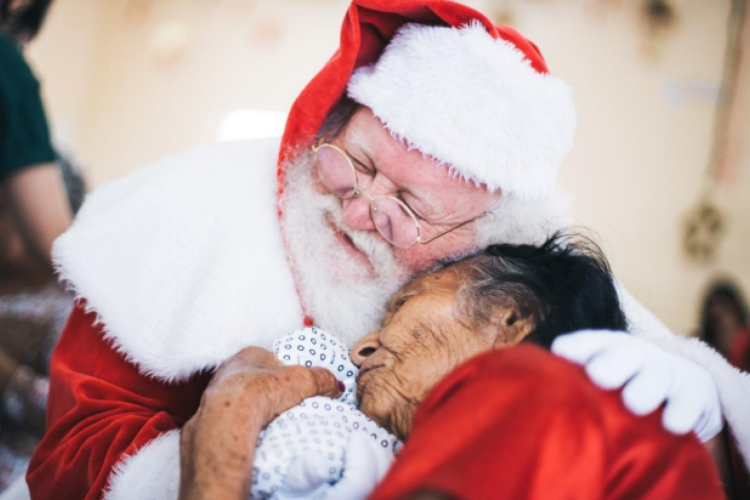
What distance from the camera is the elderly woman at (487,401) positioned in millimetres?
502

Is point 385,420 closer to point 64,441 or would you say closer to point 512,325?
point 512,325

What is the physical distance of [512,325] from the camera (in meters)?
0.93

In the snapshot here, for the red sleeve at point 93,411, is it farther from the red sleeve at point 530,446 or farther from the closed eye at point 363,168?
the red sleeve at point 530,446

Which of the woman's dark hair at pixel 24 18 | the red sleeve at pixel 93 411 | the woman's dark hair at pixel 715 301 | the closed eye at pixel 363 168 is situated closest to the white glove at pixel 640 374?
the closed eye at pixel 363 168

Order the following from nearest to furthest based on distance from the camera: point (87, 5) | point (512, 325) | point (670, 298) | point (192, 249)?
point (512, 325) < point (192, 249) < point (670, 298) < point (87, 5)

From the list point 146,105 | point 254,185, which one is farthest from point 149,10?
point 254,185

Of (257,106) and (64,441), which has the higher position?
(64,441)

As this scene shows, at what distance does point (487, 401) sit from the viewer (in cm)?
53

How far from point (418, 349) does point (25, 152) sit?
67.8 inches

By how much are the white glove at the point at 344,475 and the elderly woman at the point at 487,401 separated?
7 centimetres

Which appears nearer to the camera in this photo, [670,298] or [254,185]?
[254,185]

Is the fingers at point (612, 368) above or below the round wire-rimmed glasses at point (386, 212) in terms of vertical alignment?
above

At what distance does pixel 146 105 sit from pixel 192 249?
4240mm

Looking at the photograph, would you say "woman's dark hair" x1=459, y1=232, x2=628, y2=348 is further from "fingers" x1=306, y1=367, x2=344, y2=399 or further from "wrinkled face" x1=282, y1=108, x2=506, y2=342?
"fingers" x1=306, y1=367, x2=344, y2=399
